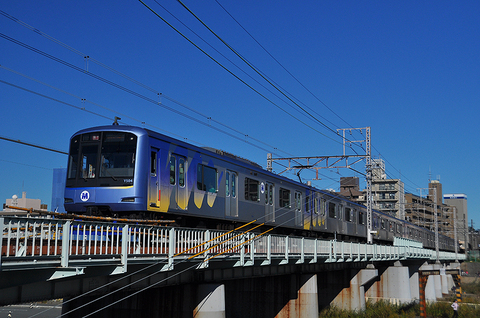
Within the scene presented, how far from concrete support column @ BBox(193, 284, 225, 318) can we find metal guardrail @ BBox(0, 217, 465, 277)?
1110 mm

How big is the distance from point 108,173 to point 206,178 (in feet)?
12.7

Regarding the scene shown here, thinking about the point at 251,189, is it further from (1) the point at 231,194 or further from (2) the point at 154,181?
(2) the point at 154,181

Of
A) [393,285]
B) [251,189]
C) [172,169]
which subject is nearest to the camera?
[172,169]

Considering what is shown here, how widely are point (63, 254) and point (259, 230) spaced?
14.2 metres

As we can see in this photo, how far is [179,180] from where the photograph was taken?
15.9 metres

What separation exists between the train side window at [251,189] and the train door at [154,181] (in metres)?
6.23

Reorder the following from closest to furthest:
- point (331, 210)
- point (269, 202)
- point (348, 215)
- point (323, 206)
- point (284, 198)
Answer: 1. point (269, 202)
2. point (284, 198)
3. point (323, 206)
4. point (331, 210)
5. point (348, 215)

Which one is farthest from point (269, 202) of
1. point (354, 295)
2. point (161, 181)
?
point (354, 295)

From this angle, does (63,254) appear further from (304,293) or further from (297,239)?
(304,293)

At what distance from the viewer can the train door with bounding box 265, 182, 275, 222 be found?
22406 mm

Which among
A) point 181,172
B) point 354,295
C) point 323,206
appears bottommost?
point 354,295

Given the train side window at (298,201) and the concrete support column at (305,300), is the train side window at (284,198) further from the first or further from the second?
the concrete support column at (305,300)

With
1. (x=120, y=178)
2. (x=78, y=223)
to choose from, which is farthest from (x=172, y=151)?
(x=78, y=223)

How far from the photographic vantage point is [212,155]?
715 inches
